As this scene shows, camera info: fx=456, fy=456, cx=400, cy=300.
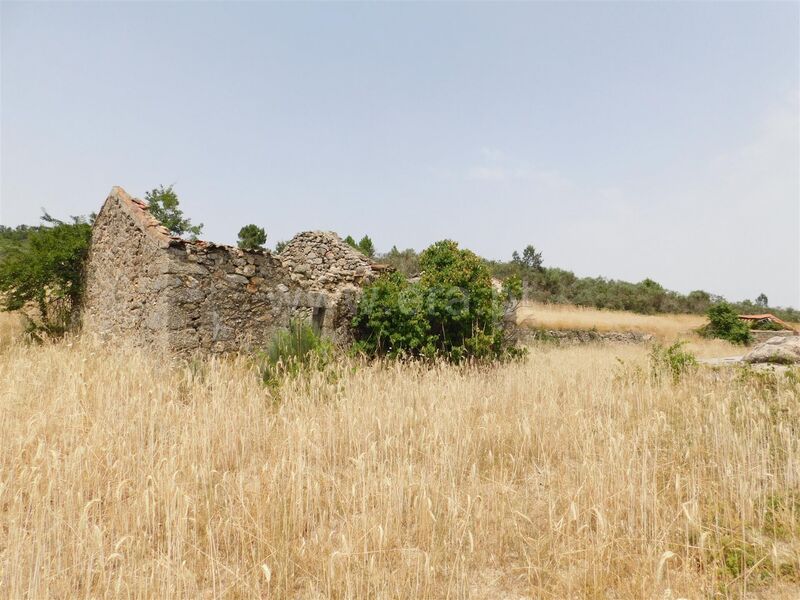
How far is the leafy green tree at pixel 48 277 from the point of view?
11648 millimetres

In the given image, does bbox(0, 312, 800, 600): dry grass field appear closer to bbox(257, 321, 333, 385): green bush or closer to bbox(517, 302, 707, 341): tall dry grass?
bbox(257, 321, 333, 385): green bush

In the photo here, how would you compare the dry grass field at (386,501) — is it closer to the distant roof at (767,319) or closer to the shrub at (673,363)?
the shrub at (673,363)

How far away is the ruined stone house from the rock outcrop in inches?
332

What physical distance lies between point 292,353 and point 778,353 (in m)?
9.34

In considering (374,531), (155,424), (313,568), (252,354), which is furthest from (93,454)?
(252,354)

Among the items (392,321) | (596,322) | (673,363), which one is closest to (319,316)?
(392,321)

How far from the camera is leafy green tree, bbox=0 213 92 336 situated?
1165cm

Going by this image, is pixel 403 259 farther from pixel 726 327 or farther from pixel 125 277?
pixel 125 277

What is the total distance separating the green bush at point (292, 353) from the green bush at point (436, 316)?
8.63 feet

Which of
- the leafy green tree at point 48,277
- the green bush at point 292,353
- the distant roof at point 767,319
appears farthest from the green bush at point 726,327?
the leafy green tree at point 48,277

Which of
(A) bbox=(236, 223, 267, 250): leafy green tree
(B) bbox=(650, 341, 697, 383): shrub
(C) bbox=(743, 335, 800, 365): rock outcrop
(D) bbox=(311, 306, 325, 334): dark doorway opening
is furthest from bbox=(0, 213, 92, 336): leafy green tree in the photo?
(A) bbox=(236, 223, 267, 250): leafy green tree

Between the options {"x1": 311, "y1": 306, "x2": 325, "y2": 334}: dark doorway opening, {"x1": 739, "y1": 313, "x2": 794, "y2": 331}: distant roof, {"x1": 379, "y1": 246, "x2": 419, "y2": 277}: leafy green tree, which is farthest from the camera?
{"x1": 379, "y1": 246, "x2": 419, "y2": 277}: leafy green tree

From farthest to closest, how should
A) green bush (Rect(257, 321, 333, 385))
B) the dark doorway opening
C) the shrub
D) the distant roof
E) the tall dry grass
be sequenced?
1. the distant roof
2. the tall dry grass
3. the dark doorway opening
4. the shrub
5. green bush (Rect(257, 321, 333, 385))

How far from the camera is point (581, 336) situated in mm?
23531
